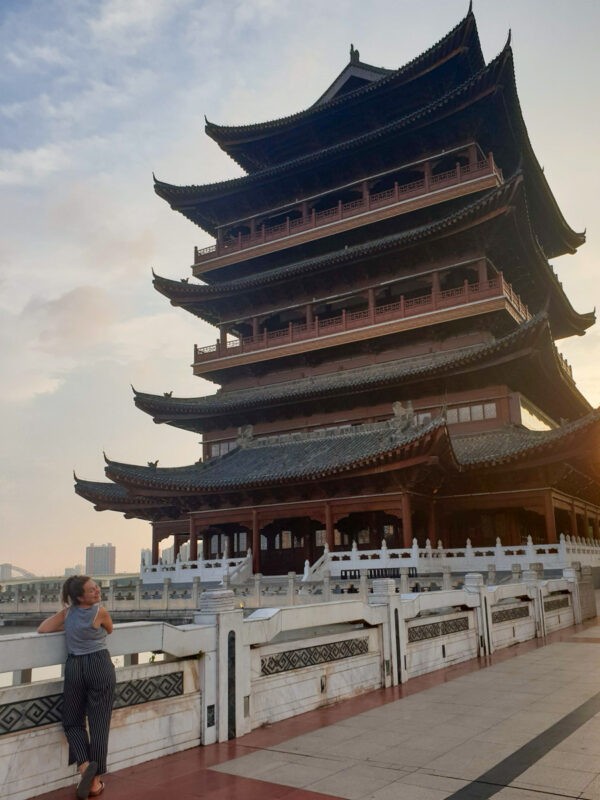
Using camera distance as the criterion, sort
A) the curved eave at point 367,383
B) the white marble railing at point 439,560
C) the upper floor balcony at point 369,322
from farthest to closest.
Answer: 1. the upper floor balcony at point 369,322
2. the curved eave at point 367,383
3. the white marble railing at point 439,560

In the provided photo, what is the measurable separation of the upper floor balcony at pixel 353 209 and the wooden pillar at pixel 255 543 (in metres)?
14.2

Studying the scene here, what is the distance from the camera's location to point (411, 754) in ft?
19.2

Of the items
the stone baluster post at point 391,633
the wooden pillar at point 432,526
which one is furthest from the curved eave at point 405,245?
the stone baluster post at point 391,633

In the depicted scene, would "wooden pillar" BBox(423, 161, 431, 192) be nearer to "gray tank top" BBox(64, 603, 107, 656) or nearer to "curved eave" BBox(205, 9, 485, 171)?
"curved eave" BBox(205, 9, 485, 171)

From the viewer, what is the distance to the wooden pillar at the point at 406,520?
21922mm

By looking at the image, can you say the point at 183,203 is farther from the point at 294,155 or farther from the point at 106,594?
the point at 106,594

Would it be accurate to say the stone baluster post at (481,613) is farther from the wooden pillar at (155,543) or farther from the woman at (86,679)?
the wooden pillar at (155,543)

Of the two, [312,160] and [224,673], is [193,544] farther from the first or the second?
[224,673]

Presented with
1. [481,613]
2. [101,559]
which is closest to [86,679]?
[481,613]

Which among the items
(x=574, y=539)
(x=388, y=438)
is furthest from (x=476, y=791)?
(x=574, y=539)

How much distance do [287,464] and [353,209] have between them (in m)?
Answer: 13.3

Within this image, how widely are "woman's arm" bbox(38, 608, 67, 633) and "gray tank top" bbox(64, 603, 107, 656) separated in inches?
1.7

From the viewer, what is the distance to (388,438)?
2397 centimetres

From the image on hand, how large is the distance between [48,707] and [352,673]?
420 cm
